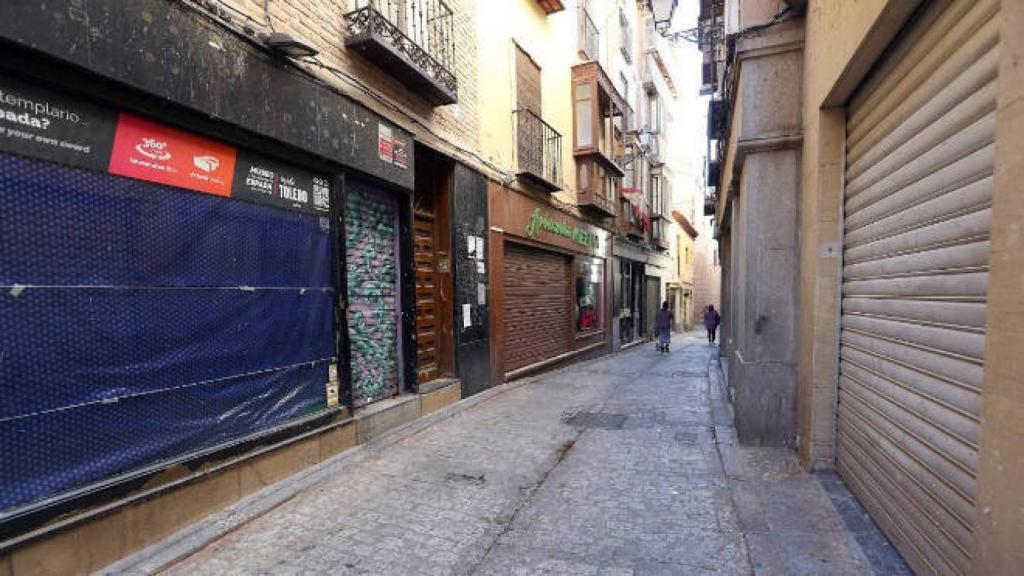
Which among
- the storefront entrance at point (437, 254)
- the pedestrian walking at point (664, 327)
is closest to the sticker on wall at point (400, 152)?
the storefront entrance at point (437, 254)

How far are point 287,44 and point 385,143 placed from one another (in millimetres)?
1756

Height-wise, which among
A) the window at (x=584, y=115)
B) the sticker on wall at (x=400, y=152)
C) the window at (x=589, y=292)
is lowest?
the window at (x=589, y=292)

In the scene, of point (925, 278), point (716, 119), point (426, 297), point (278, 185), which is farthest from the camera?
point (716, 119)

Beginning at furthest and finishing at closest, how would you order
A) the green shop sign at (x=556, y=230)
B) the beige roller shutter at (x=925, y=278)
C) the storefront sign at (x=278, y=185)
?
the green shop sign at (x=556, y=230)
the storefront sign at (x=278, y=185)
the beige roller shutter at (x=925, y=278)

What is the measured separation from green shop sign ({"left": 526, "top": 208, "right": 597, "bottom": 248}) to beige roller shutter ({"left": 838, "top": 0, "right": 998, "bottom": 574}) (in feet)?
22.0

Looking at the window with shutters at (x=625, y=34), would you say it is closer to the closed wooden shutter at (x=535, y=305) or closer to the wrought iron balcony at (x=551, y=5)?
the wrought iron balcony at (x=551, y=5)

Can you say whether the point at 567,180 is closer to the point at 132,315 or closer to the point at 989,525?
the point at 132,315

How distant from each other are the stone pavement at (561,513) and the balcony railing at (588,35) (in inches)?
427

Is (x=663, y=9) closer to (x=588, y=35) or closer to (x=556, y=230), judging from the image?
(x=556, y=230)

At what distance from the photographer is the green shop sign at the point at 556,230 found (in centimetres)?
1020

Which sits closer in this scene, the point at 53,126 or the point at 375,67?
the point at 53,126

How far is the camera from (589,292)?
45.5 ft

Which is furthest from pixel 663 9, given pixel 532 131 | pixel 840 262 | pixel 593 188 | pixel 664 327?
pixel 664 327

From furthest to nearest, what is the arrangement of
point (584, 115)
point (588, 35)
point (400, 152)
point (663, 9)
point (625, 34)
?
point (625, 34)
point (588, 35)
point (584, 115)
point (663, 9)
point (400, 152)
